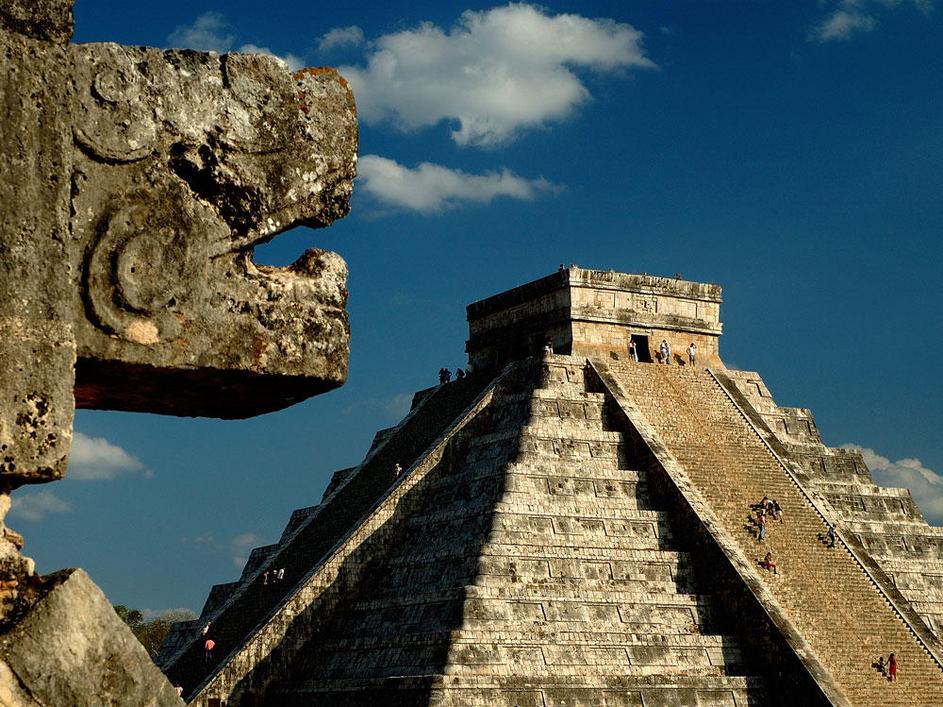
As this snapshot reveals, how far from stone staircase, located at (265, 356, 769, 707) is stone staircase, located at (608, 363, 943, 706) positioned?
146 cm

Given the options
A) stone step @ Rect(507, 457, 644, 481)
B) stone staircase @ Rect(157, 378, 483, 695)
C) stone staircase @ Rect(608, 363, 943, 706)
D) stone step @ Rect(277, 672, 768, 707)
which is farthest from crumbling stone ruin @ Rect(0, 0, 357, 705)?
stone staircase @ Rect(157, 378, 483, 695)

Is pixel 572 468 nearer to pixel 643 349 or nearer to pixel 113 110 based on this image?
pixel 643 349

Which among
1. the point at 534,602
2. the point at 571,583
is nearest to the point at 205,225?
the point at 534,602

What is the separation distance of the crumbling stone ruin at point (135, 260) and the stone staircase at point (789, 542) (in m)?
23.7

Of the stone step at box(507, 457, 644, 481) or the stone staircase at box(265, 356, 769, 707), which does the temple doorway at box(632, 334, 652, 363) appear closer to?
the stone staircase at box(265, 356, 769, 707)

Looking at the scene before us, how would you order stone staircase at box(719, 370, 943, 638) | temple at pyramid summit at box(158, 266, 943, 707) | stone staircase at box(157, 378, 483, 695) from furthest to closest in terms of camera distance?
1. stone staircase at box(719, 370, 943, 638)
2. stone staircase at box(157, 378, 483, 695)
3. temple at pyramid summit at box(158, 266, 943, 707)

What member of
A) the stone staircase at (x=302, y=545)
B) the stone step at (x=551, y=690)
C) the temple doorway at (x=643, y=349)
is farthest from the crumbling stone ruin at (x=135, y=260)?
the temple doorway at (x=643, y=349)

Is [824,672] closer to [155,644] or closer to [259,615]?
[259,615]

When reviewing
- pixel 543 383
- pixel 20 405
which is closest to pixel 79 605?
pixel 20 405

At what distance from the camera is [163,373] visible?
3648mm

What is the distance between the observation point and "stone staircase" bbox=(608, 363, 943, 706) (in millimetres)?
26953

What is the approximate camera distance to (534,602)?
2611 centimetres

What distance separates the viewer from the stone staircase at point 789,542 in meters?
27.0

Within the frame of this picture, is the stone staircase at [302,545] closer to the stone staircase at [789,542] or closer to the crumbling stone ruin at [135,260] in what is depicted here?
the stone staircase at [789,542]
